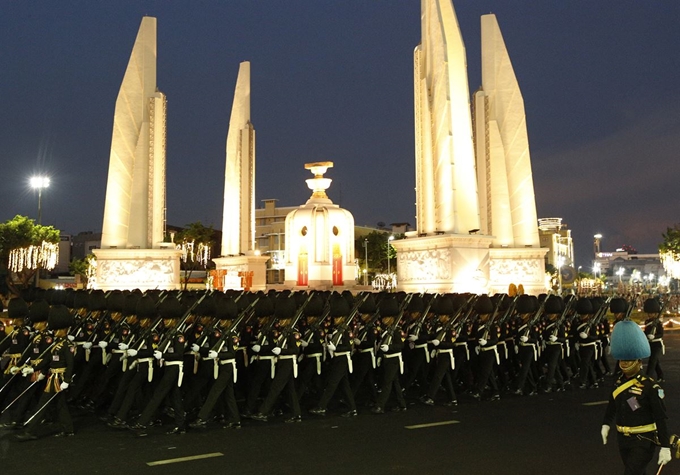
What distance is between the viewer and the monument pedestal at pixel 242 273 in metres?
31.2

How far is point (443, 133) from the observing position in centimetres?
2266

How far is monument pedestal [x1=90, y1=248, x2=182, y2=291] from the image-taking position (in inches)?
996

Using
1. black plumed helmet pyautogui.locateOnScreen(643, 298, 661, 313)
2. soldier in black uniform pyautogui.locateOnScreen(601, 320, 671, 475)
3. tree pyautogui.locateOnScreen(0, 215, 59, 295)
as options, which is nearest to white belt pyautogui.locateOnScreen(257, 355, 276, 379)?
soldier in black uniform pyautogui.locateOnScreen(601, 320, 671, 475)

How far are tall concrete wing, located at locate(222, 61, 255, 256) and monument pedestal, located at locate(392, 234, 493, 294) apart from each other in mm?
12138

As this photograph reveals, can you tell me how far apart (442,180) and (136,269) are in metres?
11.5

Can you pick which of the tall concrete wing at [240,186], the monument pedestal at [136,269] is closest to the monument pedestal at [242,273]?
the tall concrete wing at [240,186]

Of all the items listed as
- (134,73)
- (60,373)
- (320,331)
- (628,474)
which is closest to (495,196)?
(134,73)

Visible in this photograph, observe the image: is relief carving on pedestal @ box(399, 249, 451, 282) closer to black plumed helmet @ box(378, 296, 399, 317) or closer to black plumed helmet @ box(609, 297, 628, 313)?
black plumed helmet @ box(609, 297, 628, 313)

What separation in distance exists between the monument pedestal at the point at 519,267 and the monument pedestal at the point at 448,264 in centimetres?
257

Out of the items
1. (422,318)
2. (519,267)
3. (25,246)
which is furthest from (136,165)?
(422,318)

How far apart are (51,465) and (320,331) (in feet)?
13.9

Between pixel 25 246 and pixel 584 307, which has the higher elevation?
pixel 25 246

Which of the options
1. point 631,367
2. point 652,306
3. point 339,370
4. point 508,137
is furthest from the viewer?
point 508,137

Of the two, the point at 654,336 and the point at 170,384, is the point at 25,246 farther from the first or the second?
the point at 654,336
